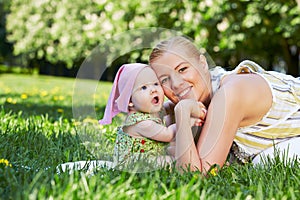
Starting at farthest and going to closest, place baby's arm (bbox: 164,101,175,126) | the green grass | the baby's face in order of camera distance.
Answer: baby's arm (bbox: 164,101,175,126) → the baby's face → the green grass

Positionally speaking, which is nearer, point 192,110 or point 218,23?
point 192,110

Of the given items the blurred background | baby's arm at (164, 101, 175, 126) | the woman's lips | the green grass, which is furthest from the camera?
the blurred background

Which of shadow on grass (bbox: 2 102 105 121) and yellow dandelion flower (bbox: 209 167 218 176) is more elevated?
yellow dandelion flower (bbox: 209 167 218 176)

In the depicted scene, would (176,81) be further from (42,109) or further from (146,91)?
(42,109)

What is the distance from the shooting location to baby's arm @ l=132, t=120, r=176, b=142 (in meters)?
2.14

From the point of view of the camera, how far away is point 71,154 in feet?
8.45

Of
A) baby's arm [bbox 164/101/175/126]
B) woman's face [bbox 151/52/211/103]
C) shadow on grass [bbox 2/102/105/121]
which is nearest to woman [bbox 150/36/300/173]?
woman's face [bbox 151/52/211/103]

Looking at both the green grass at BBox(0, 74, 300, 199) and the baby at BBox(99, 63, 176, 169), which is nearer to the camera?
the green grass at BBox(0, 74, 300, 199)

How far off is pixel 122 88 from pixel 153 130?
0.23 m

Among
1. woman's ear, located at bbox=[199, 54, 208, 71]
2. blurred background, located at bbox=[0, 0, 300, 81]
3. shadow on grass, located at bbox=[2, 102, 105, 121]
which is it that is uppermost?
blurred background, located at bbox=[0, 0, 300, 81]

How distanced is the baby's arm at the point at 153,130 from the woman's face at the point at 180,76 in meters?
0.14

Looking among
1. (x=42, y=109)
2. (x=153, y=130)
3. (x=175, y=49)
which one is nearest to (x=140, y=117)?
(x=153, y=130)

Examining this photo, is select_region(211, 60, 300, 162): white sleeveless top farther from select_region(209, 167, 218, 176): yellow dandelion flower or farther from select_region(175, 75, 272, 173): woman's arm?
select_region(209, 167, 218, 176): yellow dandelion flower

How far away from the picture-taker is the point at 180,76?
2154 mm
